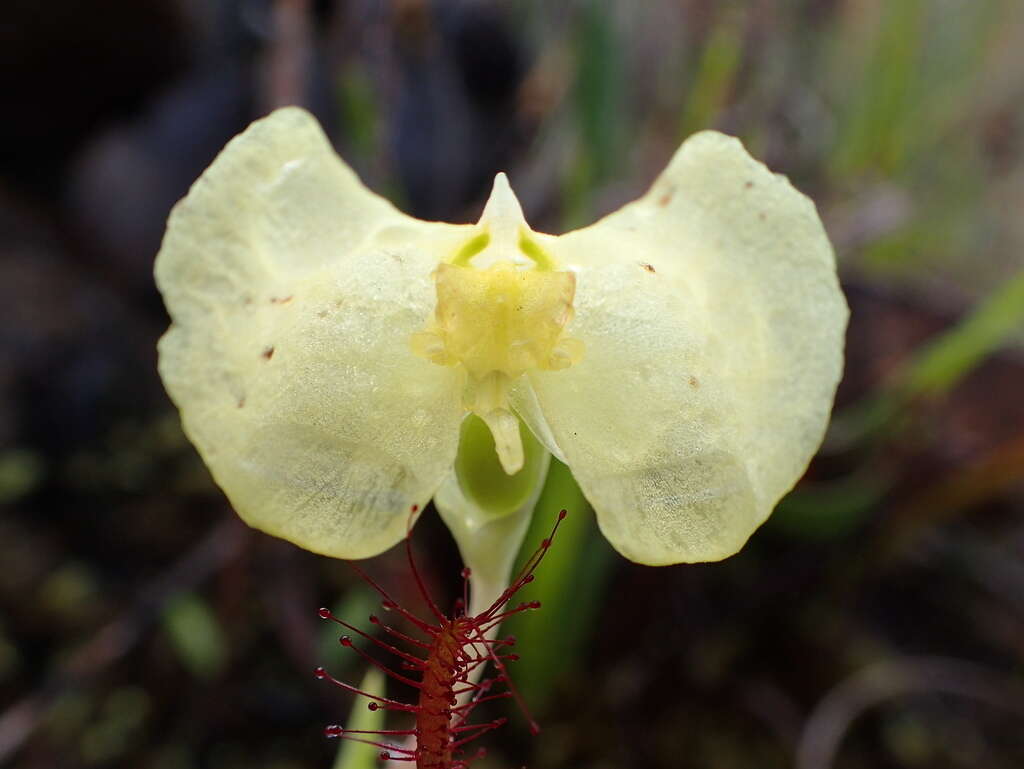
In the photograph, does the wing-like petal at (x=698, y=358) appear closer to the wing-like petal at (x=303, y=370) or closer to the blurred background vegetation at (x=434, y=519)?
the wing-like petal at (x=303, y=370)

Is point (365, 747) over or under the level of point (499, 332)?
under

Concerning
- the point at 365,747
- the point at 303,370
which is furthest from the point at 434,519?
the point at 303,370

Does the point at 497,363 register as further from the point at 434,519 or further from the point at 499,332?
the point at 434,519

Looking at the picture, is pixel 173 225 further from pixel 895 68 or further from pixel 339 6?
pixel 895 68

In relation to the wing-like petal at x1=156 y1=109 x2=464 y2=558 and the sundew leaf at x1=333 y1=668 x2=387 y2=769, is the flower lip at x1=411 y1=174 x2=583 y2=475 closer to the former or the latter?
the wing-like petal at x1=156 y1=109 x2=464 y2=558

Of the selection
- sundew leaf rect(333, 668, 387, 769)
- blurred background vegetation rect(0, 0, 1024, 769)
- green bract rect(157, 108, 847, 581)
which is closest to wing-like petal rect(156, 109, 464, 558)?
green bract rect(157, 108, 847, 581)

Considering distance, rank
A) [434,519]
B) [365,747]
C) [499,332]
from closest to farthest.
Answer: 1. [499,332]
2. [365,747]
3. [434,519]

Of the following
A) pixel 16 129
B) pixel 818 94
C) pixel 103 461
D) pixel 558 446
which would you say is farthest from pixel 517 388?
pixel 818 94
